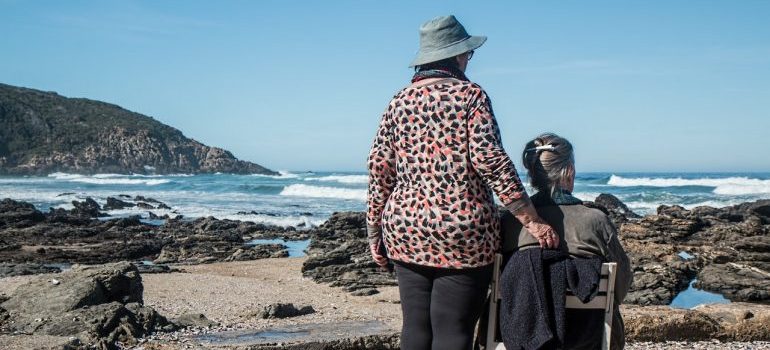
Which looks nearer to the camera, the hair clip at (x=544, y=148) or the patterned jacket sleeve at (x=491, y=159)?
the patterned jacket sleeve at (x=491, y=159)

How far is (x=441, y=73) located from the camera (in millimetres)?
3186

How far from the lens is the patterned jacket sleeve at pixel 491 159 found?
2.94 meters

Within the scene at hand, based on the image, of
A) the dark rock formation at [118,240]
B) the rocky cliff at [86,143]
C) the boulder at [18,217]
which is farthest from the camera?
the rocky cliff at [86,143]

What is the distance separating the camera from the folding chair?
302cm

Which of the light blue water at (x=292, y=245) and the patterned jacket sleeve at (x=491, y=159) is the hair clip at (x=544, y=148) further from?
the light blue water at (x=292, y=245)

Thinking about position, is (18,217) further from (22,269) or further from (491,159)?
(491,159)

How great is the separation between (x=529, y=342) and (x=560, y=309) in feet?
0.63

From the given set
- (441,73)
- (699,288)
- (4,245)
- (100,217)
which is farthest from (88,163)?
(441,73)

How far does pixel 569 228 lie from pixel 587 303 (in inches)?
12.3

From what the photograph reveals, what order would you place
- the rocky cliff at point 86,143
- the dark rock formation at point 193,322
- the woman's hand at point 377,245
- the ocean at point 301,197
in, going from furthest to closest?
1. the rocky cliff at point 86,143
2. the ocean at point 301,197
3. the dark rock formation at point 193,322
4. the woman's hand at point 377,245

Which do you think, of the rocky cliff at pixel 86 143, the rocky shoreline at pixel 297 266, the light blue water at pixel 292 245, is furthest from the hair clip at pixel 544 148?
the rocky cliff at pixel 86 143

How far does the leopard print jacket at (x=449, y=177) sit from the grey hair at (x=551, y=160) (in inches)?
9.4

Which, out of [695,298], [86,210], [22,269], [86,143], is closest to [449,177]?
[695,298]

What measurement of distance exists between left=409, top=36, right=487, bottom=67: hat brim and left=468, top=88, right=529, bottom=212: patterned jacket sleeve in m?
0.30
